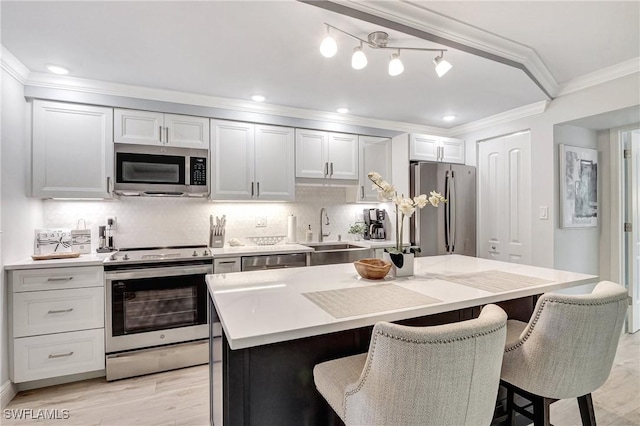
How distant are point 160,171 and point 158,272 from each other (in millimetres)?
936

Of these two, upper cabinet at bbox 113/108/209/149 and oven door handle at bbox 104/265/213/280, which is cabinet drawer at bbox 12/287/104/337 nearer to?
oven door handle at bbox 104/265/213/280

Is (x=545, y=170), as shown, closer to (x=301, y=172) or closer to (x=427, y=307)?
(x=301, y=172)

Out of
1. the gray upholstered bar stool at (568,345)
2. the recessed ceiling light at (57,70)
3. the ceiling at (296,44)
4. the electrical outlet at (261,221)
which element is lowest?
the gray upholstered bar stool at (568,345)

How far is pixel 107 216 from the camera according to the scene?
3062mm

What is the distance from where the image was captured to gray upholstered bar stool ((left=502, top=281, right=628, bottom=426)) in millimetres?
1156

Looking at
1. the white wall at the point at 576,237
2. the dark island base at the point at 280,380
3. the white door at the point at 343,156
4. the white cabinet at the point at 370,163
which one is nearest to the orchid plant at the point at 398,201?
the dark island base at the point at 280,380

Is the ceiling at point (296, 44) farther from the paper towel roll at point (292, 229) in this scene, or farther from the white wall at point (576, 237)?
the paper towel roll at point (292, 229)

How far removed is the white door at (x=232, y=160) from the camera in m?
3.18

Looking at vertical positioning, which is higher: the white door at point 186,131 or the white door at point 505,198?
the white door at point 186,131

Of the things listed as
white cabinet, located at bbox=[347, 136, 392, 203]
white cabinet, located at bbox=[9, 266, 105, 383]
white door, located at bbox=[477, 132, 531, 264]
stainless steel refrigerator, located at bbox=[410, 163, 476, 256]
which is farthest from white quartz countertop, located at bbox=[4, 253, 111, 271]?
white door, located at bbox=[477, 132, 531, 264]

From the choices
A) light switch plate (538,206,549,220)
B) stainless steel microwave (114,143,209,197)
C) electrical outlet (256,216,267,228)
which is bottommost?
electrical outlet (256,216,267,228)

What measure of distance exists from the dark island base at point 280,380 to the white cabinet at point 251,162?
2.20m

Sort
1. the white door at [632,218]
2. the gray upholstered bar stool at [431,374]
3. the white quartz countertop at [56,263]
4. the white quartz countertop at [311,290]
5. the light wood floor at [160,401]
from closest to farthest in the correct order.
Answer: the gray upholstered bar stool at [431,374] → the white quartz countertop at [311,290] → the light wood floor at [160,401] → the white quartz countertop at [56,263] → the white door at [632,218]

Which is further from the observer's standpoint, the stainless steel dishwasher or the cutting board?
the stainless steel dishwasher
